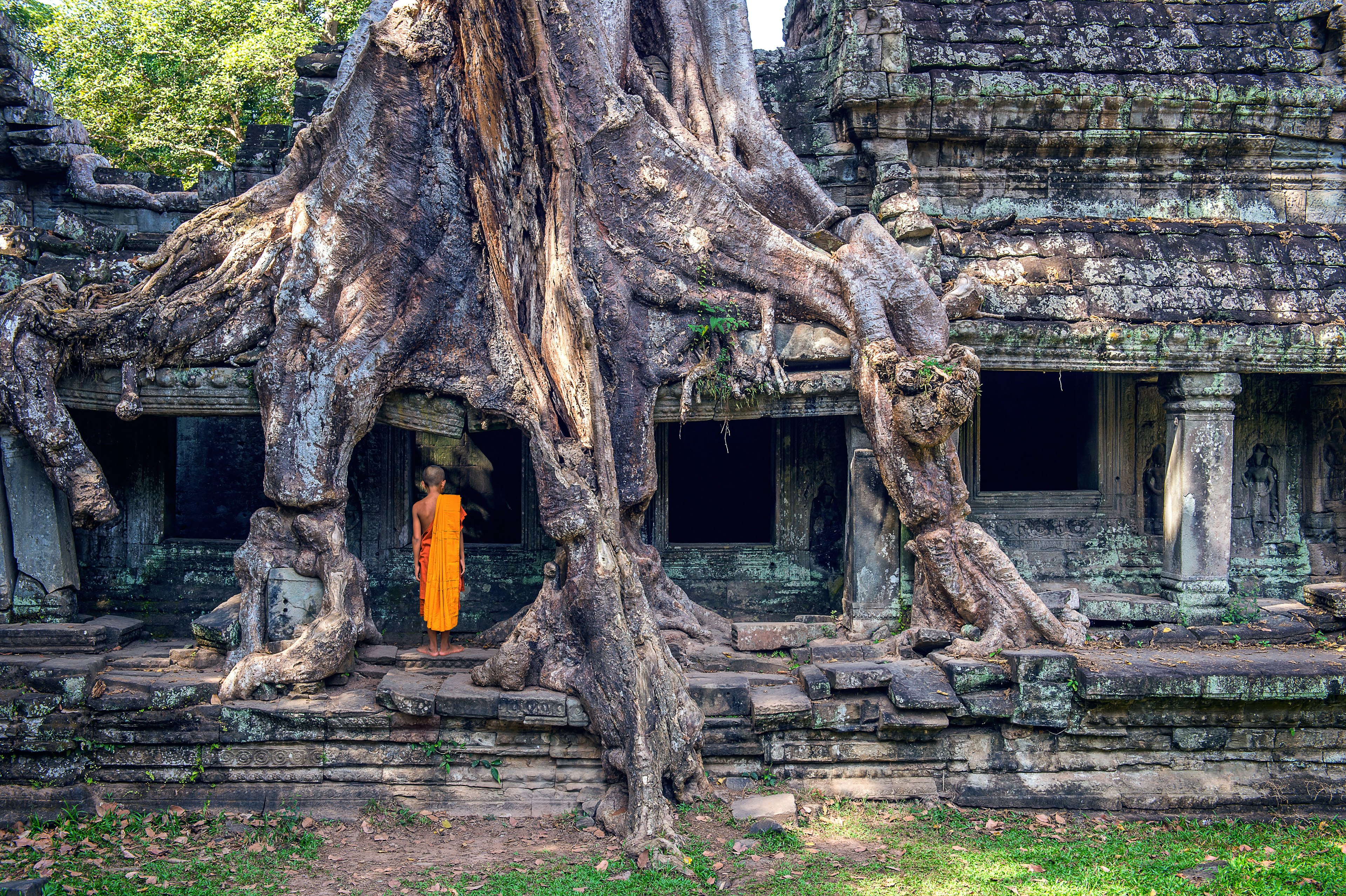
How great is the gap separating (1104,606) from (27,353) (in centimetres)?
790

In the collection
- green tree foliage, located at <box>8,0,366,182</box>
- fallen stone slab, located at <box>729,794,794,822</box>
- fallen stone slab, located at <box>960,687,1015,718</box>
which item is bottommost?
fallen stone slab, located at <box>729,794,794,822</box>

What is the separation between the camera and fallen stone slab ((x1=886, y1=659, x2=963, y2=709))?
5.65 meters

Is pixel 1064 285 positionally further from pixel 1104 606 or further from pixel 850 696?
pixel 850 696

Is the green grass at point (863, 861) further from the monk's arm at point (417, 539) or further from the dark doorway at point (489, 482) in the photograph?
the dark doorway at point (489, 482)

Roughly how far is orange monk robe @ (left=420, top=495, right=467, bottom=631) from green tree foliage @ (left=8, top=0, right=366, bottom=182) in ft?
38.5

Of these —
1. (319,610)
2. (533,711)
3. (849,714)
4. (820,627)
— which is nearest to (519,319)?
(319,610)

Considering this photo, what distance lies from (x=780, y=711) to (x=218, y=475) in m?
6.38

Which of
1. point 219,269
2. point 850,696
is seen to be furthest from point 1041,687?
point 219,269

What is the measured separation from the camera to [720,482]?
884cm

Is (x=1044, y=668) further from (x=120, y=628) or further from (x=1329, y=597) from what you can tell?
(x=120, y=628)

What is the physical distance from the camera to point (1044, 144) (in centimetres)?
779

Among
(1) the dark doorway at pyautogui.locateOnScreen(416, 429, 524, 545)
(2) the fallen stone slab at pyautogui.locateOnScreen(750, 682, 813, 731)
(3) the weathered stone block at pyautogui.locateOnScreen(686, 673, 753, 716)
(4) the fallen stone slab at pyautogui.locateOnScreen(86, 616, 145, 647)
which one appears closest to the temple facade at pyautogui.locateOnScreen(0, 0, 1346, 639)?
(1) the dark doorway at pyautogui.locateOnScreen(416, 429, 524, 545)

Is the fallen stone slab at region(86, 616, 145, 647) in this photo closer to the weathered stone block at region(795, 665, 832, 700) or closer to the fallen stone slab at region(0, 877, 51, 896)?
the fallen stone slab at region(0, 877, 51, 896)

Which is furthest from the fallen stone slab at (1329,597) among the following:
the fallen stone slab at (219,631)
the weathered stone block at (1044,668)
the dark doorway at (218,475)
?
the dark doorway at (218,475)
